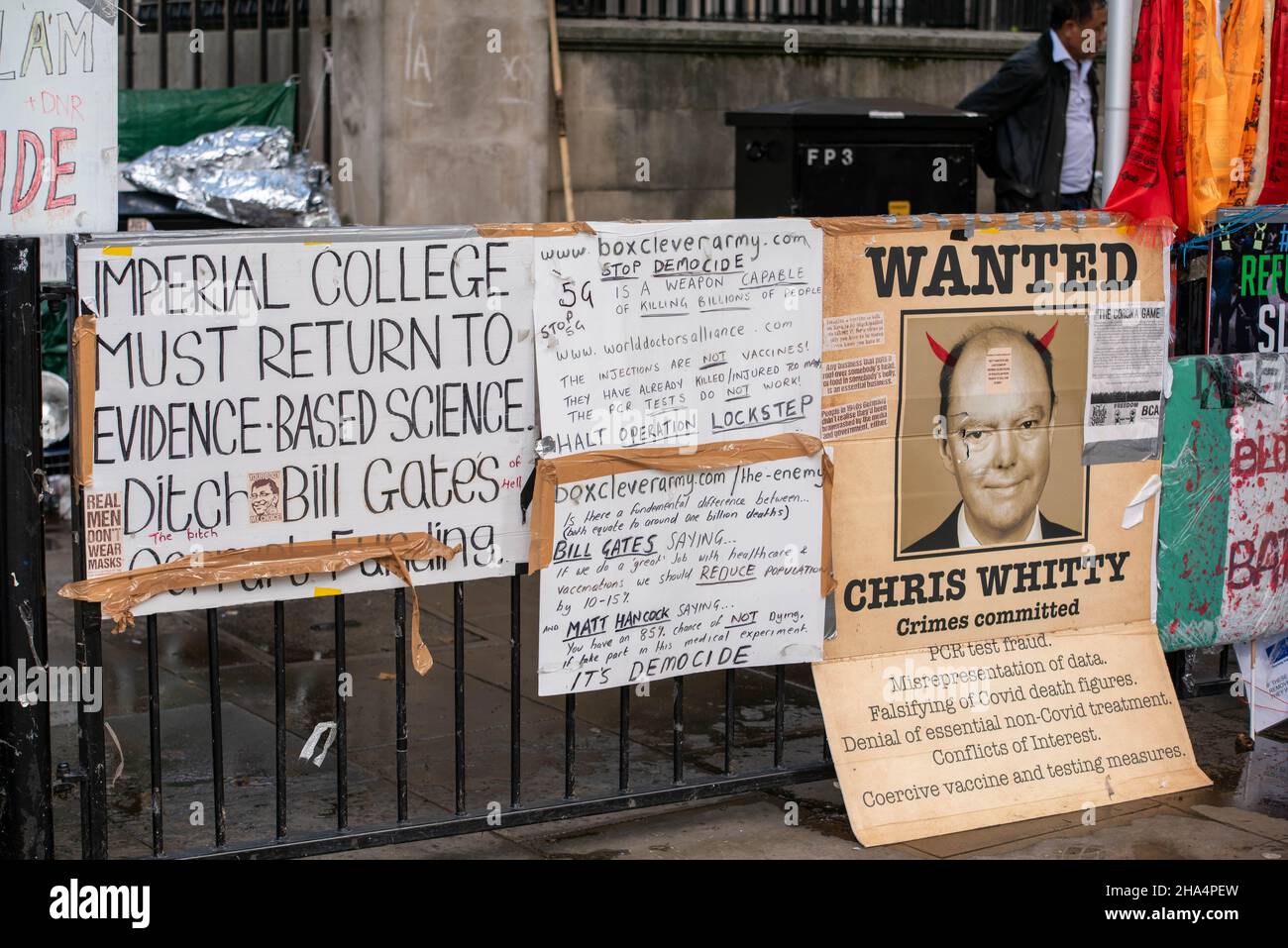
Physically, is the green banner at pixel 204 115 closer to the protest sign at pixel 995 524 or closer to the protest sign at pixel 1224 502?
the protest sign at pixel 995 524

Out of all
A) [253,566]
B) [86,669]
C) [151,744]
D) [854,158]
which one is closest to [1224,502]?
[253,566]

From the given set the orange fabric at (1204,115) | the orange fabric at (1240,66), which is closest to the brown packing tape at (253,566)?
the orange fabric at (1204,115)

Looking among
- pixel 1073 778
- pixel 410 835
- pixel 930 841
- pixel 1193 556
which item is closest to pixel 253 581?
pixel 410 835

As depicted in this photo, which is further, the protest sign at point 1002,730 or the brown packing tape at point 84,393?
the protest sign at point 1002,730

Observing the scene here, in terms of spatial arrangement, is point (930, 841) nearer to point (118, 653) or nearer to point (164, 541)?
point (164, 541)

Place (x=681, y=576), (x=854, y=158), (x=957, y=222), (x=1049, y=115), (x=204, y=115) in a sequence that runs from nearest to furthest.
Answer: (x=681, y=576) → (x=957, y=222) → (x=1049, y=115) → (x=854, y=158) → (x=204, y=115)

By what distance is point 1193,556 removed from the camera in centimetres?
584

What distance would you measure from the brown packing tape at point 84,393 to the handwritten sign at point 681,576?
1.28 m

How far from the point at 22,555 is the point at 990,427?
9.57ft

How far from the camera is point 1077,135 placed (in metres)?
9.27

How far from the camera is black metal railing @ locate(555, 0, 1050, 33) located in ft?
39.8

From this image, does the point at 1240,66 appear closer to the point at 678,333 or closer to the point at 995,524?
the point at 995,524

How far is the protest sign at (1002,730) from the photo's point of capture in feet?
16.9

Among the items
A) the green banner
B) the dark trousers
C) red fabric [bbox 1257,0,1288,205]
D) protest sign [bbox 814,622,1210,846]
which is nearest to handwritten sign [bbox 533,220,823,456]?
protest sign [bbox 814,622,1210,846]
